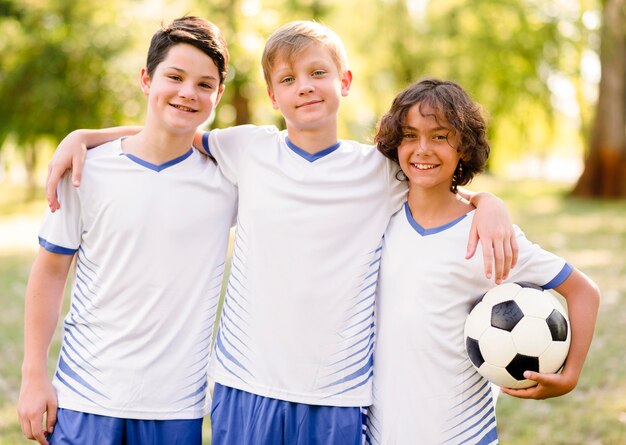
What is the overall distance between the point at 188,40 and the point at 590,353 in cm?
408

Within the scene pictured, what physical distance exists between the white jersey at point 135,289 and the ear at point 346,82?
69 cm

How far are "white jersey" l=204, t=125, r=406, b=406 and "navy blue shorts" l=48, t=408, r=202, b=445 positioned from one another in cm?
23

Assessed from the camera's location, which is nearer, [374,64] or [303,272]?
[303,272]

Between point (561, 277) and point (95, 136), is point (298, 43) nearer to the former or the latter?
point (95, 136)

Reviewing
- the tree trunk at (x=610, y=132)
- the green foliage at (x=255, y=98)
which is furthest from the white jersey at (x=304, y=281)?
the tree trunk at (x=610, y=132)

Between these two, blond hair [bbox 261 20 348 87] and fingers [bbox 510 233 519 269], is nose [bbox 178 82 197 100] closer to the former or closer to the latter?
blond hair [bbox 261 20 348 87]

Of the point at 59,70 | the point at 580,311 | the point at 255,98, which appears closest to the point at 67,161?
the point at 580,311

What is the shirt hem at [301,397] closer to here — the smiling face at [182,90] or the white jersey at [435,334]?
the white jersey at [435,334]

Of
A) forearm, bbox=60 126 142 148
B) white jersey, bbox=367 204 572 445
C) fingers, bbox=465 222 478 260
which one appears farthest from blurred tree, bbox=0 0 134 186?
fingers, bbox=465 222 478 260

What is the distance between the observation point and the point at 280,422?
2.64m

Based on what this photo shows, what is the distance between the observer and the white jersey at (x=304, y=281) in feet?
8.71

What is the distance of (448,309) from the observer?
267 centimetres

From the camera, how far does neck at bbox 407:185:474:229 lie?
9.03 feet

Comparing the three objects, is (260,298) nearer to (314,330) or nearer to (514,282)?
(314,330)
